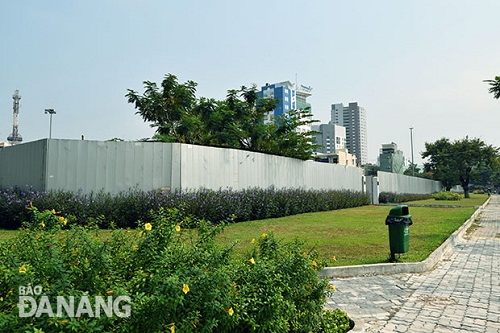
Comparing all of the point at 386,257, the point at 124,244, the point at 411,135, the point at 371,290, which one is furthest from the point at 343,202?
the point at 411,135

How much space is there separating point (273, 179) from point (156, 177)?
755cm

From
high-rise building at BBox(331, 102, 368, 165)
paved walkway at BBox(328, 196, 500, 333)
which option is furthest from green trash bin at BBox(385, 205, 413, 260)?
high-rise building at BBox(331, 102, 368, 165)

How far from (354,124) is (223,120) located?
168m

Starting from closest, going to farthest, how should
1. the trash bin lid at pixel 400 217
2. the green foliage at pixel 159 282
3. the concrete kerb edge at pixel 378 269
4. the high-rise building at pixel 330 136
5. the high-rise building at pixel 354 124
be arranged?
1. the green foliage at pixel 159 282
2. the concrete kerb edge at pixel 378 269
3. the trash bin lid at pixel 400 217
4. the high-rise building at pixel 330 136
5. the high-rise building at pixel 354 124

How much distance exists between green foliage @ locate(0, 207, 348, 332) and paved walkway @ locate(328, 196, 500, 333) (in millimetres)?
1168

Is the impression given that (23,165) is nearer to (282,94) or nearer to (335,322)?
(335,322)

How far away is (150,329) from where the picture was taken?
8.00 ft

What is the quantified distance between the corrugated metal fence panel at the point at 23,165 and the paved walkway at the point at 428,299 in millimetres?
11033

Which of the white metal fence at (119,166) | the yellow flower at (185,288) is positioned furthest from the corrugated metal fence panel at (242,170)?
the yellow flower at (185,288)

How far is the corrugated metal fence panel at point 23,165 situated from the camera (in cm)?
1282

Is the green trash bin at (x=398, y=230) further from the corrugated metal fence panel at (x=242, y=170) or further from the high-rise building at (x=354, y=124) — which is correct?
the high-rise building at (x=354, y=124)

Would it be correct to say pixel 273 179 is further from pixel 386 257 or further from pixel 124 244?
pixel 124 244

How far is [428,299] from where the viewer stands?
5293 millimetres

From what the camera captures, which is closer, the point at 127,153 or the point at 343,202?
the point at 127,153
